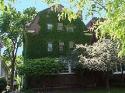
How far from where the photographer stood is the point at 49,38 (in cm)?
4081

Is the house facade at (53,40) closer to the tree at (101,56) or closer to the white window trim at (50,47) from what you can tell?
the white window trim at (50,47)

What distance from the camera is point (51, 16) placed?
136 feet

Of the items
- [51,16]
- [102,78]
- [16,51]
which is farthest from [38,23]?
[16,51]

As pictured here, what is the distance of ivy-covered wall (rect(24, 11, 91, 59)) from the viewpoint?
4006cm

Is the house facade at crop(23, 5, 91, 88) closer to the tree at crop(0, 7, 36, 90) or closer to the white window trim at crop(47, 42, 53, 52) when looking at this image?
the white window trim at crop(47, 42, 53, 52)

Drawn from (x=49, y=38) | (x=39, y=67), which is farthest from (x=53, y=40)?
(x=39, y=67)

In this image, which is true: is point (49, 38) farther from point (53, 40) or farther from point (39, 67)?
point (39, 67)

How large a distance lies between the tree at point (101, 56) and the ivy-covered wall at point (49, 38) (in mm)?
4796

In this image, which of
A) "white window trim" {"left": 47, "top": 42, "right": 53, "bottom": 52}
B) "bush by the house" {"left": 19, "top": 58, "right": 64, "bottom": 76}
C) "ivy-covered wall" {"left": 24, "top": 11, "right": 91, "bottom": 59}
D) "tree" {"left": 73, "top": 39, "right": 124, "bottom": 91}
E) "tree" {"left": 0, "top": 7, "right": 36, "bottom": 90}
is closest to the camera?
"tree" {"left": 73, "top": 39, "right": 124, "bottom": 91}

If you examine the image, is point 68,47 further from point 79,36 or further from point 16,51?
point 16,51

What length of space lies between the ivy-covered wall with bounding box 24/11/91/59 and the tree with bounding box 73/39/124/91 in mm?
4796

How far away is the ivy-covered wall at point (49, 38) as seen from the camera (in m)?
40.1

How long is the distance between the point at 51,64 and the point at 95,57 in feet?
18.3

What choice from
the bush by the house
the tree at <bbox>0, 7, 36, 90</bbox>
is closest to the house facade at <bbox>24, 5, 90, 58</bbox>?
the bush by the house
